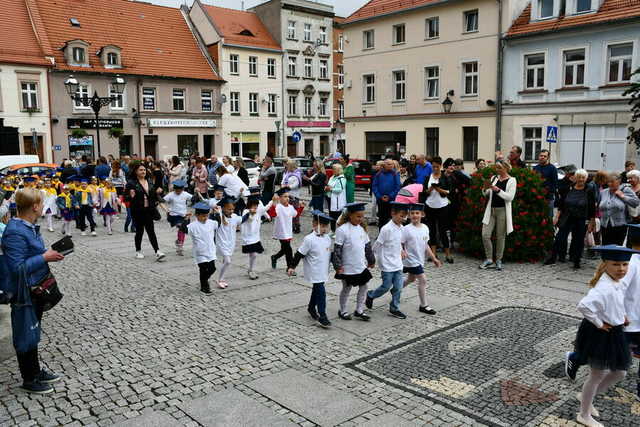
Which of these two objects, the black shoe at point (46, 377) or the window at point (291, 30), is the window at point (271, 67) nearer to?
the window at point (291, 30)

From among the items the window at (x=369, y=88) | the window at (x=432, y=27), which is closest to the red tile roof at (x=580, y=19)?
the window at (x=432, y=27)

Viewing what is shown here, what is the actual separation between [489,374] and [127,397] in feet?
11.9

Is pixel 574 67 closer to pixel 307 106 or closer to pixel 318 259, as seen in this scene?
pixel 318 259

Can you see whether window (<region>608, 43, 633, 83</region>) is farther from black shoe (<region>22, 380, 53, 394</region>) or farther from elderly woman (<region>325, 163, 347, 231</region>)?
black shoe (<region>22, 380, 53, 394</region>)

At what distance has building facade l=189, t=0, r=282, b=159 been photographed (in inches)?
1813

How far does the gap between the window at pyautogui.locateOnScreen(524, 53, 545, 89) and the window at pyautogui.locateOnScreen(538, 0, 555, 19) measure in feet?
6.49

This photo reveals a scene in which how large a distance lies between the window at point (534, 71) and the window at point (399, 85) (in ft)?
25.4

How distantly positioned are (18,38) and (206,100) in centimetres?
1386

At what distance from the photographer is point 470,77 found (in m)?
31.5

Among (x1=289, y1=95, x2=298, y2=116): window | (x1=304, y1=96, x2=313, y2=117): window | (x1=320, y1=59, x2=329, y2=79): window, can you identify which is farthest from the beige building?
(x1=320, y1=59, x2=329, y2=79): window

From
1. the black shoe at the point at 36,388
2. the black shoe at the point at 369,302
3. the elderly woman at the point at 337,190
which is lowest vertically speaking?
the black shoe at the point at 36,388

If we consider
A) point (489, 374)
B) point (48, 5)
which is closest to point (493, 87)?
point (489, 374)

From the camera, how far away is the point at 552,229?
1154 cm

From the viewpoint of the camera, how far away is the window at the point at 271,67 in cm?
4956
